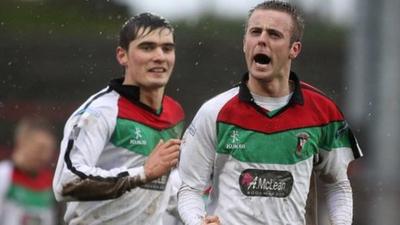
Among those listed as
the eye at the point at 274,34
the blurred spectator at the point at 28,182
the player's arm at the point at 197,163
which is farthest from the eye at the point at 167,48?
the blurred spectator at the point at 28,182

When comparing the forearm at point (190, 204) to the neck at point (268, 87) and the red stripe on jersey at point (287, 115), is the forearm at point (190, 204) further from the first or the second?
the neck at point (268, 87)

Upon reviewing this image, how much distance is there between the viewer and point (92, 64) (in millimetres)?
18688

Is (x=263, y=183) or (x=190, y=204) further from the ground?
(x=263, y=183)

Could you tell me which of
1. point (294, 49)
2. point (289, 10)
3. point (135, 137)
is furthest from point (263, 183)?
point (135, 137)

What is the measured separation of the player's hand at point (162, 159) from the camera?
8.27 m

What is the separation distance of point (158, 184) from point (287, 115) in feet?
3.99

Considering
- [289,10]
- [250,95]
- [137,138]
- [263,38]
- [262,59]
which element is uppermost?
[289,10]

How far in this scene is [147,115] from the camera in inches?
345

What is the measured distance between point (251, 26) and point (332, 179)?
0.82 metres

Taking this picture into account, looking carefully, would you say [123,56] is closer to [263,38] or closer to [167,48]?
[167,48]

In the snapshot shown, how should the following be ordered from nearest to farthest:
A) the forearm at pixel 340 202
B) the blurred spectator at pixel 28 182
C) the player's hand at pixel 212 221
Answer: the player's hand at pixel 212 221
the forearm at pixel 340 202
the blurred spectator at pixel 28 182

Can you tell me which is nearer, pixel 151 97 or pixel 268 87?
pixel 268 87

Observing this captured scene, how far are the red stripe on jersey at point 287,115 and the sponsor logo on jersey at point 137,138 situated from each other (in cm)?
103

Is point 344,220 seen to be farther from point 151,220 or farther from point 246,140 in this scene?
point 151,220
